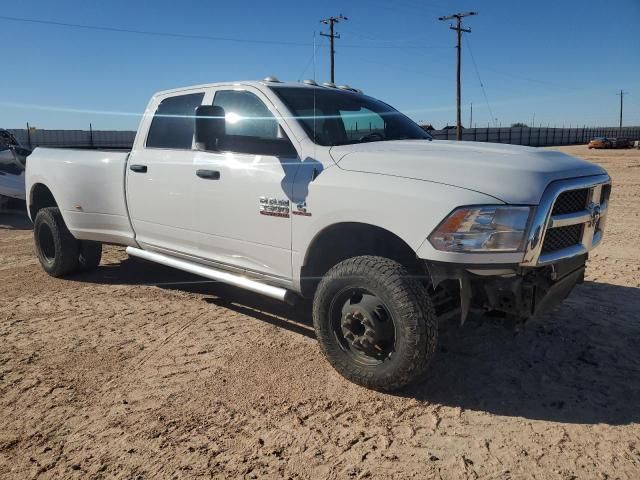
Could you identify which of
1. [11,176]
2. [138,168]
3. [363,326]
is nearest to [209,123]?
[138,168]

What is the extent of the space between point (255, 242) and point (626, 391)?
8.50 feet

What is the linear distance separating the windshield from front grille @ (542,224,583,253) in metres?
1.56

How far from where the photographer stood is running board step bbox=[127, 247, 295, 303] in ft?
12.5

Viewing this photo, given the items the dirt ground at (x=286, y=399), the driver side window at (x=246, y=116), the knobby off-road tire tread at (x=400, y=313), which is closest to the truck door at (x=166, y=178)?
the driver side window at (x=246, y=116)

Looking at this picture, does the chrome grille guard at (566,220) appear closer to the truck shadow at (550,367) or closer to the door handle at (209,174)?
the truck shadow at (550,367)

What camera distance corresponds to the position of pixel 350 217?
3.23m

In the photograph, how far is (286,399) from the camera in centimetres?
322

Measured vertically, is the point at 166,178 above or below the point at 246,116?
below

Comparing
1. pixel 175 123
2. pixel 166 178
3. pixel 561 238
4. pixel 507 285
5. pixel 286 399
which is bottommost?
pixel 286 399

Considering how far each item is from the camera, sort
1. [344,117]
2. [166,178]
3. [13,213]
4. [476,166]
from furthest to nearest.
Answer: [13,213] < [166,178] < [344,117] < [476,166]

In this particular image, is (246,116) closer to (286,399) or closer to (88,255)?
(286,399)

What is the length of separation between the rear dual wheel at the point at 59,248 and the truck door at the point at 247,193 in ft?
7.84

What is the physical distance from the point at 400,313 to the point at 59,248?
4.41m

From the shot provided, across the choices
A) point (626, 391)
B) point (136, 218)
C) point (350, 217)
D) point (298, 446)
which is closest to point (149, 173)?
point (136, 218)
